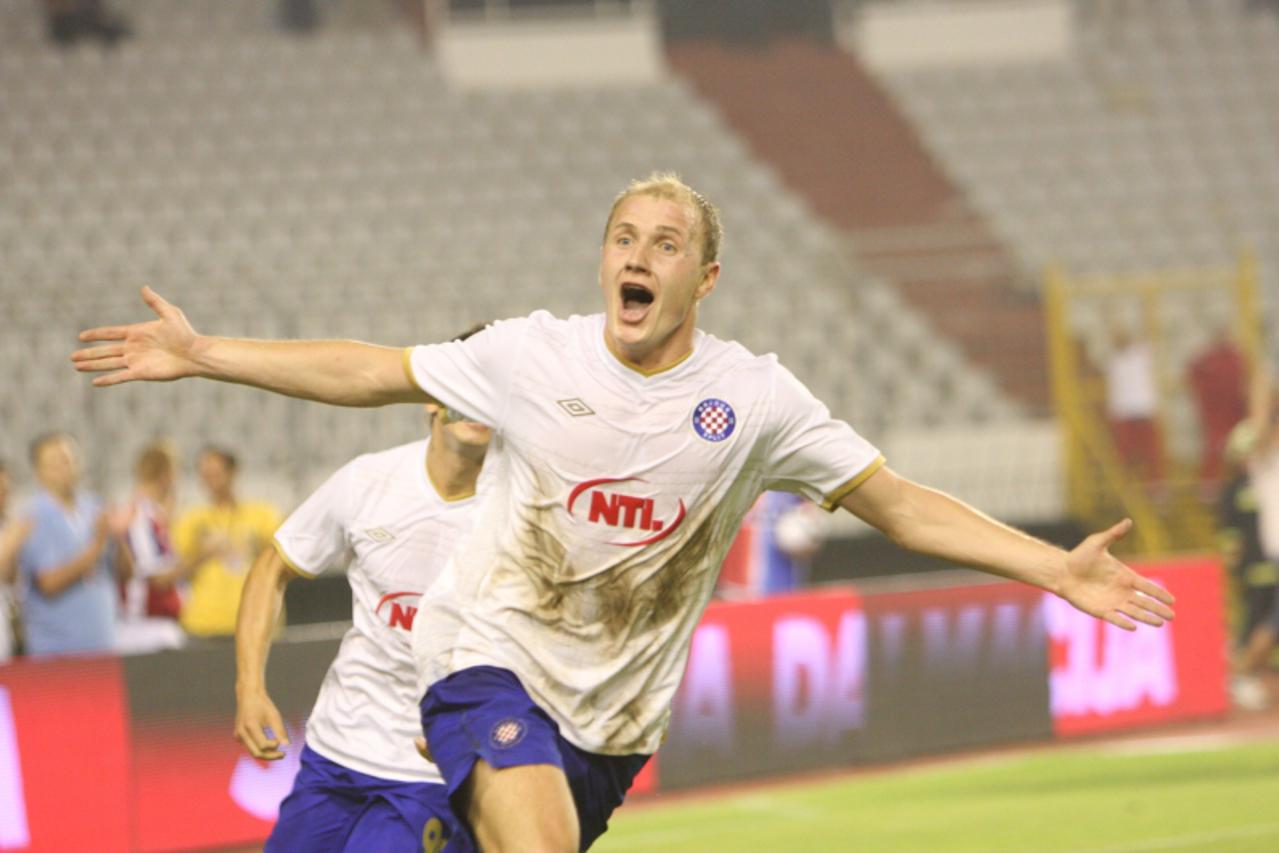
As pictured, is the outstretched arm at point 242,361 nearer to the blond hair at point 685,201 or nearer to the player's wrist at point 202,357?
the player's wrist at point 202,357

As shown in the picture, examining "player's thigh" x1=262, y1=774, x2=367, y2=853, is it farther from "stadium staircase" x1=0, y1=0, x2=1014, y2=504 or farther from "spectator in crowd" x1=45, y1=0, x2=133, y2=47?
"spectator in crowd" x1=45, y1=0, x2=133, y2=47

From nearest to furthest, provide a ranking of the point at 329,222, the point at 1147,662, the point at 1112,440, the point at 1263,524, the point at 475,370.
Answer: the point at 475,370 < the point at 1147,662 < the point at 1263,524 < the point at 1112,440 < the point at 329,222

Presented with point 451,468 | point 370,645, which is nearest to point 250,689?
point 370,645

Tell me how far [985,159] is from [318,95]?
8.89m

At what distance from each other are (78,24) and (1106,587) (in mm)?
20795

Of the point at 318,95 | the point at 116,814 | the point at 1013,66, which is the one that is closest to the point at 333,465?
the point at 116,814

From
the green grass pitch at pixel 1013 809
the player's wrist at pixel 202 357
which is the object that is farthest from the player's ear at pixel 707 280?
the green grass pitch at pixel 1013 809

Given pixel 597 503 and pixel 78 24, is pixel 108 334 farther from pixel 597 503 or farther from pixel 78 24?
pixel 78 24

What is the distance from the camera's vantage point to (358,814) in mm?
5402

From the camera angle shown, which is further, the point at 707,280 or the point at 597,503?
the point at 707,280

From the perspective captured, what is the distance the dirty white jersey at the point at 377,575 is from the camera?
542 cm

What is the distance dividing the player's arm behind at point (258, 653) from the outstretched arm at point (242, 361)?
4.42ft

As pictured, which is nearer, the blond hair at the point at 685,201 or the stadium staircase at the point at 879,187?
the blond hair at the point at 685,201

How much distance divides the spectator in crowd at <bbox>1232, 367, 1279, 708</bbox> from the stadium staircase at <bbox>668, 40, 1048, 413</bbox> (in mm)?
5255
